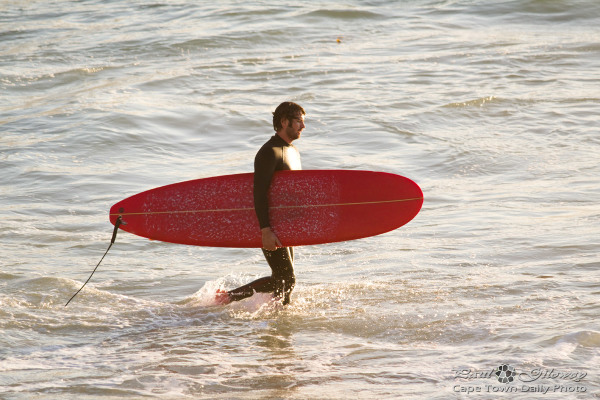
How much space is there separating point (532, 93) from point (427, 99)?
5.85ft

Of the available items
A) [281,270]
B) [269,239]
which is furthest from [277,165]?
[281,270]

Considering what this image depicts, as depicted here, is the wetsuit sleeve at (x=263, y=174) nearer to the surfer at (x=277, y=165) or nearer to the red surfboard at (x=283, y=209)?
the surfer at (x=277, y=165)

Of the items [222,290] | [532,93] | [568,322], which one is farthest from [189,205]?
[532,93]

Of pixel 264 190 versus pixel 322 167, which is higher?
pixel 264 190

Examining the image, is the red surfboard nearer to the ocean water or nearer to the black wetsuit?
the black wetsuit

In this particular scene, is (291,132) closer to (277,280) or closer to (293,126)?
(293,126)

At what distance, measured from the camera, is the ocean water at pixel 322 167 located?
4.98m

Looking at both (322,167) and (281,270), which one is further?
(322,167)

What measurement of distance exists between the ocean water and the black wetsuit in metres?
0.13

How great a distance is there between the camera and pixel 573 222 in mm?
7836

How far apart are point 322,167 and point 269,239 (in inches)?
199

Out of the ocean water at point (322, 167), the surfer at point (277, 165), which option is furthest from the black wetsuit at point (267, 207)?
the ocean water at point (322, 167)

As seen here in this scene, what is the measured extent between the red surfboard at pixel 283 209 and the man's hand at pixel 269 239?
0.69 feet

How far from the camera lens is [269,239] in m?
5.51
